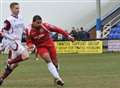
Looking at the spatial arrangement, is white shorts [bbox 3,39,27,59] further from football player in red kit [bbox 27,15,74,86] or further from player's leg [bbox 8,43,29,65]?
football player in red kit [bbox 27,15,74,86]

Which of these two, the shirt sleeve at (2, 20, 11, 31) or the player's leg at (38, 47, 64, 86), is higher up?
A: the shirt sleeve at (2, 20, 11, 31)

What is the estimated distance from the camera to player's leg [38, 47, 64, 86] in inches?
584

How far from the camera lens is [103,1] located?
45.2 metres

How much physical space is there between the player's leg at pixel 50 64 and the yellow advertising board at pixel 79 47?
20026 millimetres

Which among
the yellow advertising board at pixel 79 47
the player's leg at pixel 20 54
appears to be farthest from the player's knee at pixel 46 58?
the yellow advertising board at pixel 79 47

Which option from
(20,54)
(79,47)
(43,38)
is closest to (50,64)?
(43,38)

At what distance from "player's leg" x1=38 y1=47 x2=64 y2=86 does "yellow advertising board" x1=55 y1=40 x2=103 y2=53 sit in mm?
20026

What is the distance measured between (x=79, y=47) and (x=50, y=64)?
20.5 metres

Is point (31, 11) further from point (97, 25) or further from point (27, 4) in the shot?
point (97, 25)

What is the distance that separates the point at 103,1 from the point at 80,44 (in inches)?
401

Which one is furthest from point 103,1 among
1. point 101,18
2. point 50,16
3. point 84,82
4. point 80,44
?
point 84,82

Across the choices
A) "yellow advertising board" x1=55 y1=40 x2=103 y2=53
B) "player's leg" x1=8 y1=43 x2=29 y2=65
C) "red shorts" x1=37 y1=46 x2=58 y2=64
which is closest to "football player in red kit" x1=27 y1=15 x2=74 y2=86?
"red shorts" x1=37 y1=46 x2=58 y2=64

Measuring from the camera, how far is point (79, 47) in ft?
117

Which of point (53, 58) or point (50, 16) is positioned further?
point (50, 16)
